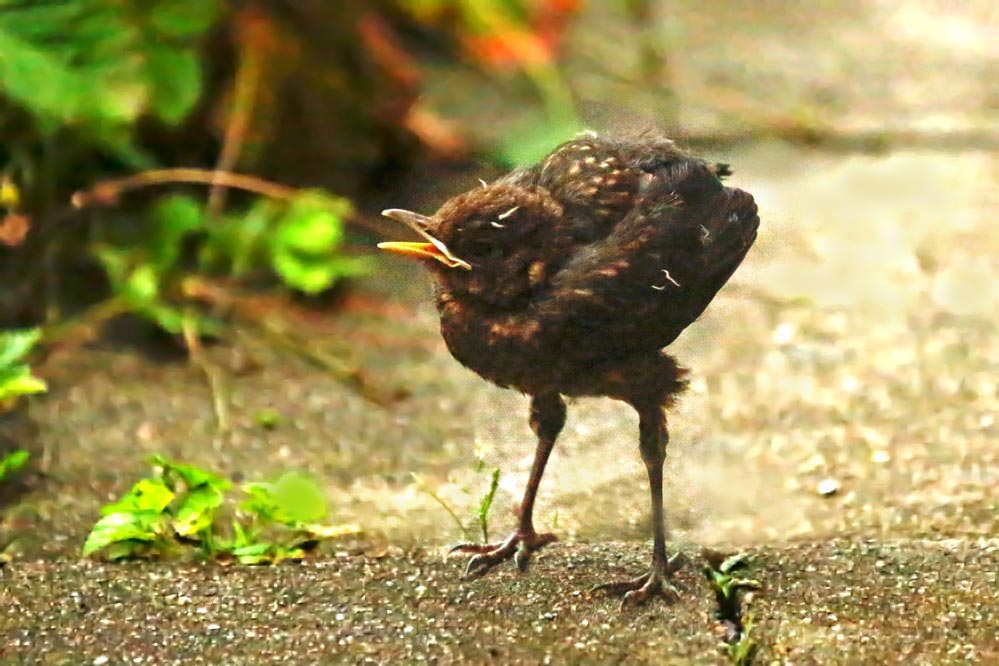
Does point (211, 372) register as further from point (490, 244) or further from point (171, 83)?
point (490, 244)

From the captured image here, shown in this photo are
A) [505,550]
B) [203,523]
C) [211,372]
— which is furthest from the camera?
[211,372]

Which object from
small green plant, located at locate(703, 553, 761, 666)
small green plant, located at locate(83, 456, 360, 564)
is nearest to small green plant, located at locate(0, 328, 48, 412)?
small green plant, located at locate(83, 456, 360, 564)

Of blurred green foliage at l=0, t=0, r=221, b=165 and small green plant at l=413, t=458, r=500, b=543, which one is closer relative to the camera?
small green plant at l=413, t=458, r=500, b=543

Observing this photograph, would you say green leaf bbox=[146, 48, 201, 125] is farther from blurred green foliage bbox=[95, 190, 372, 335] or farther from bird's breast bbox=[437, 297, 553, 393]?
bird's breast bbox=[437, 297, 553, 393]

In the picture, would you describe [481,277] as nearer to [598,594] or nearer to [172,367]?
[598,594]

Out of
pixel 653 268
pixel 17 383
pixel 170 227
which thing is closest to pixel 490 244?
pixel 653 268

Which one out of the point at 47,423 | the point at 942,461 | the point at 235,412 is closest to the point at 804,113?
the point at 942,461
